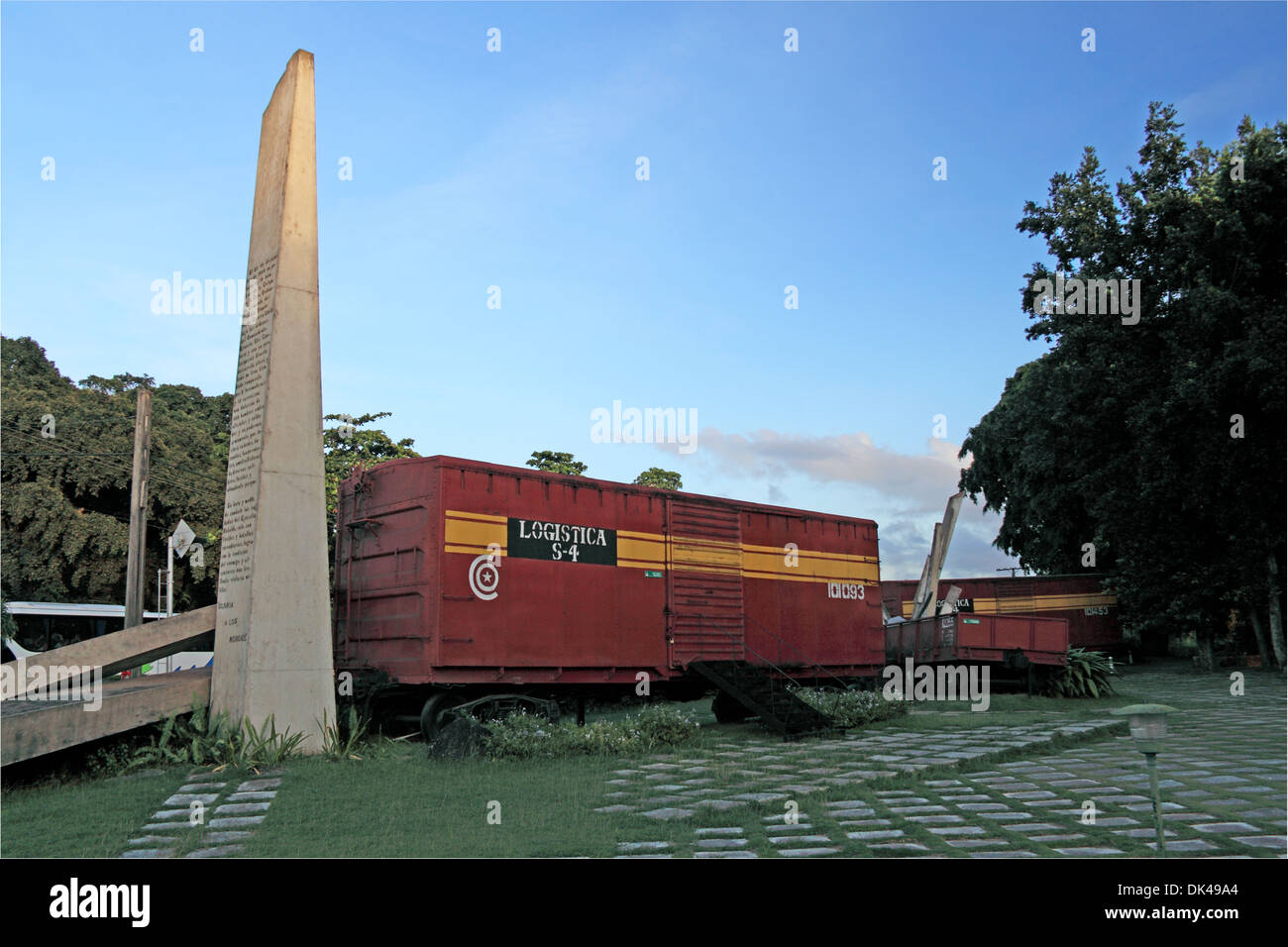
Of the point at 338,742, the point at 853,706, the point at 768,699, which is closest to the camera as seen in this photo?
the point at 338,742

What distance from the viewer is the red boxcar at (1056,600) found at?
31469 mm

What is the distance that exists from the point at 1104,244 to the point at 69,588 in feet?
101

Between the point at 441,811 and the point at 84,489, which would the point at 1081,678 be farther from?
the point at 84,489

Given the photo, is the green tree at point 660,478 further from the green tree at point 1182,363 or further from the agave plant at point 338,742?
the agave plant at point 338,742

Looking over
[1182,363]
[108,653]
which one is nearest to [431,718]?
[108,653]

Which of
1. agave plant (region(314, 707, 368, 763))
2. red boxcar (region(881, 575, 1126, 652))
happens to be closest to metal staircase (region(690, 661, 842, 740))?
agave plant (region(314, 707, 368, 763))

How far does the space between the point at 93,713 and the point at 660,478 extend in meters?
28.3

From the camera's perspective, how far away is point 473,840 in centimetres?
667

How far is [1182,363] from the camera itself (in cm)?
2017

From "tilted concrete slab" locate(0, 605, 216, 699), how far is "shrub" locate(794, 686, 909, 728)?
892 cm

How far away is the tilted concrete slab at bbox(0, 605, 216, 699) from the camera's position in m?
10.6

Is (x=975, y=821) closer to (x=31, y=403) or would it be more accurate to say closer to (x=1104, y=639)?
(x=1104, y=639)

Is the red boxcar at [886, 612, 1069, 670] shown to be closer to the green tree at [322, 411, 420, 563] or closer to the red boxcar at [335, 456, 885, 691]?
the red boxcar at [335, 456, 885, 691]
